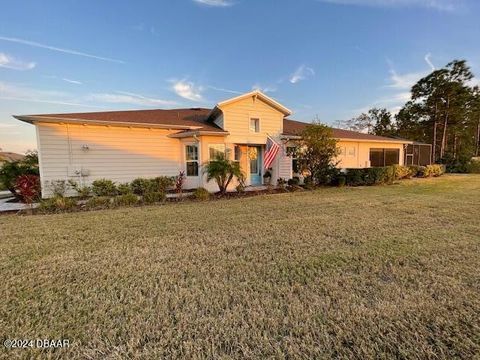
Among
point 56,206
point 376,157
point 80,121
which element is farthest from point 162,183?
point 376,157

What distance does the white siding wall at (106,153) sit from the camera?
31.7ft

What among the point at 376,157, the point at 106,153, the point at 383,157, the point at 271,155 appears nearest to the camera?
the point at 106,153

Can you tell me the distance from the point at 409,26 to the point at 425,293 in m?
13.7

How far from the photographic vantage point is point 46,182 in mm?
9672

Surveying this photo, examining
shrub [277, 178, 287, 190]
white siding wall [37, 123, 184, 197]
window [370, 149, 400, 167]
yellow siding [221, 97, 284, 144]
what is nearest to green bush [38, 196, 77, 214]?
white siding wall [37, 123, 184, 197]

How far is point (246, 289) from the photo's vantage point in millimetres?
2855

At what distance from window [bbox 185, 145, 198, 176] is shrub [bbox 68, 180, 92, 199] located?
181 inches

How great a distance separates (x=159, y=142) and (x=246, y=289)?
1031 cm

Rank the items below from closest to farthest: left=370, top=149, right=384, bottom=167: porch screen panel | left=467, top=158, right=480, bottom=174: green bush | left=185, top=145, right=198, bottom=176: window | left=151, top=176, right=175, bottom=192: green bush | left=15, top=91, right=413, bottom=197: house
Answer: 1. left=15, top=91, right=413, bottom=197: house
2. left=151, top=176, right=175, bottom=192: green bush
3. left=185, top=145, right=198, bottom=176: window
4. left=370, top=149, right=384, bottom=167: porch screen panel
5. left=467, top=158, right=480, bottom=174: green bush

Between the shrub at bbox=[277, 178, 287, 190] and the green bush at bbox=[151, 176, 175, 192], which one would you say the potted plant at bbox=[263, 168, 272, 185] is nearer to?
the shrub at bbox=[277, 178, 287, 190]

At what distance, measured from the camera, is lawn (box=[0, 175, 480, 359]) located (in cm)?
201

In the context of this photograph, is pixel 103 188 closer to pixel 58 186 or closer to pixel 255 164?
pixel 58 186

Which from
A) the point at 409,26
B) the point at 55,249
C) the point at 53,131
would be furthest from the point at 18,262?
the point at 409,26

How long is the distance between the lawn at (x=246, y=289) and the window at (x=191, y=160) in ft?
21.2
